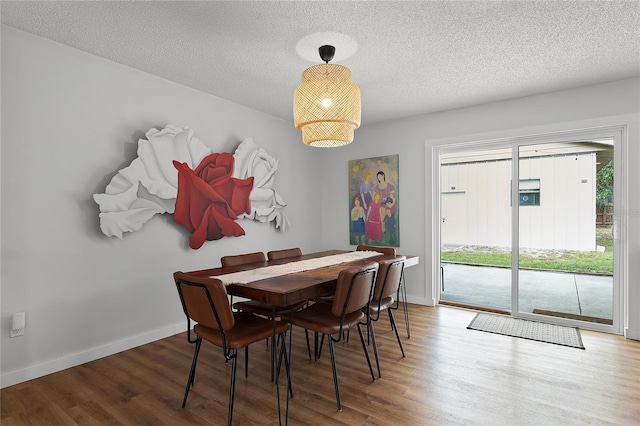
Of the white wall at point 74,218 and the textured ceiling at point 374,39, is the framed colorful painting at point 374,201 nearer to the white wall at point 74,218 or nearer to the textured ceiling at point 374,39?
the textured ceiling at point 374,39

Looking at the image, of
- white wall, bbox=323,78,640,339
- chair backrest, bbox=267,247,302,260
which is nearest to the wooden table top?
chair backrest, bbox=267,247,302,260

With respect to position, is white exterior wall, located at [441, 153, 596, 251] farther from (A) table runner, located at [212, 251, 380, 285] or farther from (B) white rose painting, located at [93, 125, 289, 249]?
(B) white rose painting, located at [93, 125, 289, 249]

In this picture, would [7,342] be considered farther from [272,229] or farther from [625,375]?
[625,375]

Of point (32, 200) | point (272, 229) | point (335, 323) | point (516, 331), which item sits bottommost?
point (516, 331)

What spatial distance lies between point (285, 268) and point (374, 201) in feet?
7.98

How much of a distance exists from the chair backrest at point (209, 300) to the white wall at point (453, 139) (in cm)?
278

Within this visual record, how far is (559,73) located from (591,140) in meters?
0.87

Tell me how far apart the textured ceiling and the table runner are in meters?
1.68

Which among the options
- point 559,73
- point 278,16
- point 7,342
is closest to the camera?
point 278,16

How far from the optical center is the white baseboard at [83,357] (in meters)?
2.37

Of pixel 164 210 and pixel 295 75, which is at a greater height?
pixel 295 75

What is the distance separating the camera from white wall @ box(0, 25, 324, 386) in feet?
7.82

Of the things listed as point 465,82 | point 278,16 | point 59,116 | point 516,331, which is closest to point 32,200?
→ point 59,116

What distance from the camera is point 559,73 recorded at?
3.11m
